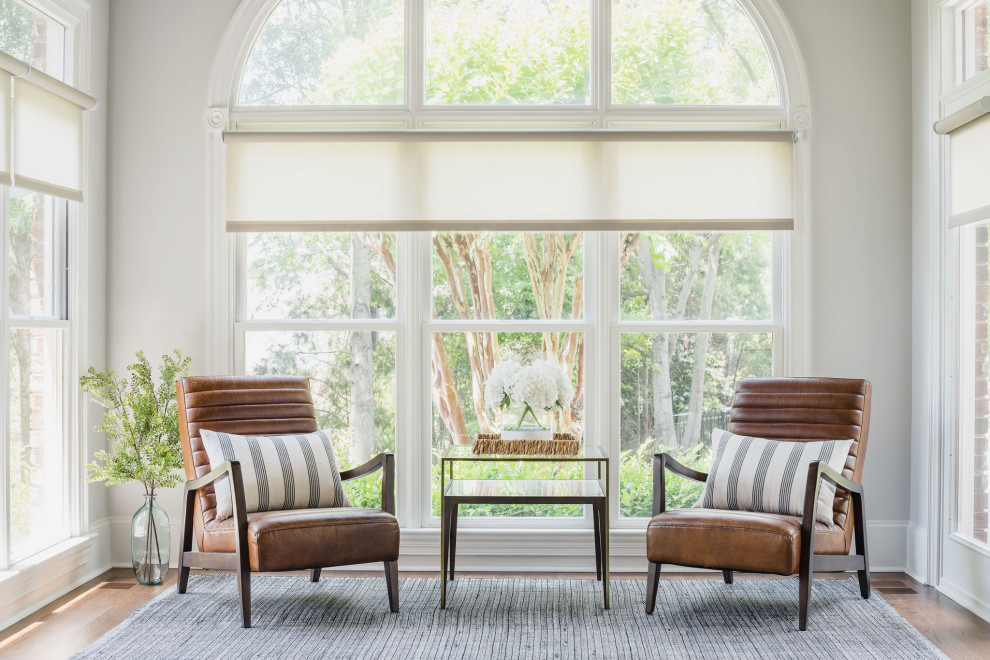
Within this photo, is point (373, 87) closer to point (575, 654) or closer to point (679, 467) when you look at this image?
point (679, 467)

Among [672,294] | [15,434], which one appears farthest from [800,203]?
[15,434]

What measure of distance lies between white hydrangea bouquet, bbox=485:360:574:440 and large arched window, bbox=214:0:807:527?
1.30 ft

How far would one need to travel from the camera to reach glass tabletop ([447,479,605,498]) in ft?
10.8

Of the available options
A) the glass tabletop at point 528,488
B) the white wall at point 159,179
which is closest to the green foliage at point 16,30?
the white wall at point 159,179

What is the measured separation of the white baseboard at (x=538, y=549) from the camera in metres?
3.96

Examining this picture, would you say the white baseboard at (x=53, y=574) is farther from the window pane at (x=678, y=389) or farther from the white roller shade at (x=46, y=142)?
the window pane at (x=678, y=389)

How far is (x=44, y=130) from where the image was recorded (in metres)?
3.44

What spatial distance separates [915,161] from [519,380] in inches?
84.0

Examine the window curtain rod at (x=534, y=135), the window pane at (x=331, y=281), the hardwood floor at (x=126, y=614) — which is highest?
the window curtain rod at (x=534, y=135)

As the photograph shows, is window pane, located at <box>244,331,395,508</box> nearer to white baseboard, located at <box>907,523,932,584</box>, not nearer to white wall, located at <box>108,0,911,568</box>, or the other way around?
white wall, located at <box>108,0,911,568</box>

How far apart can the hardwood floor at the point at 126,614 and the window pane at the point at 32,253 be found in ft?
3.99

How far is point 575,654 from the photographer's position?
2.86 meters

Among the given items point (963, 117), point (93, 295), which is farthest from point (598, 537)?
point (93, 295)

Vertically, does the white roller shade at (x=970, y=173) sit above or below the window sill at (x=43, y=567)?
above
